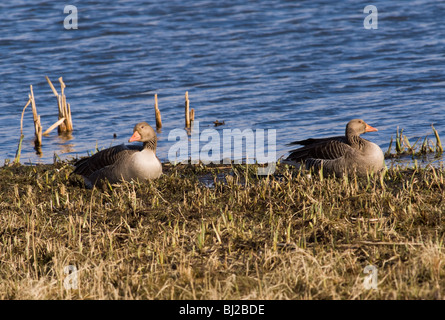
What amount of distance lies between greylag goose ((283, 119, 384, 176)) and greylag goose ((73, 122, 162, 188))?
188 centimetres

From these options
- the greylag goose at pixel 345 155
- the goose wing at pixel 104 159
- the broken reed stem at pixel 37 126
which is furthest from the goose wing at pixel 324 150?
the broken reed stem at pixel 37 126

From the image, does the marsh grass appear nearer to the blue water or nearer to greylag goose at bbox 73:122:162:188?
greylag goose at bbox 73:122:162:188

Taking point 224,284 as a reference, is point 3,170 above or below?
above

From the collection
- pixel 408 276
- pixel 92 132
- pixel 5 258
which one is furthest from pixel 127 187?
pixel 92 132

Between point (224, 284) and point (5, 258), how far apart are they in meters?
2.00

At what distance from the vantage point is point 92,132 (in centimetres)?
1287

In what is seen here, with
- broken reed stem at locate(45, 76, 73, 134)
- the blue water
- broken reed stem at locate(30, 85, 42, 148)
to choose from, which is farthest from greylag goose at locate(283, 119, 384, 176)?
broken reed stem at locate(45, 76, 73, 134)

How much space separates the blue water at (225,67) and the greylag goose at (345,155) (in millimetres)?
2040

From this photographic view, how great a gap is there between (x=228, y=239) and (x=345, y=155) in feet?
Result: 9.11

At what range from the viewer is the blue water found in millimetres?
12859

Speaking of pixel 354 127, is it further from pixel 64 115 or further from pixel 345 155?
pixel 64 115

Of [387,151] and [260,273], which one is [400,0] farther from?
[260,273]
